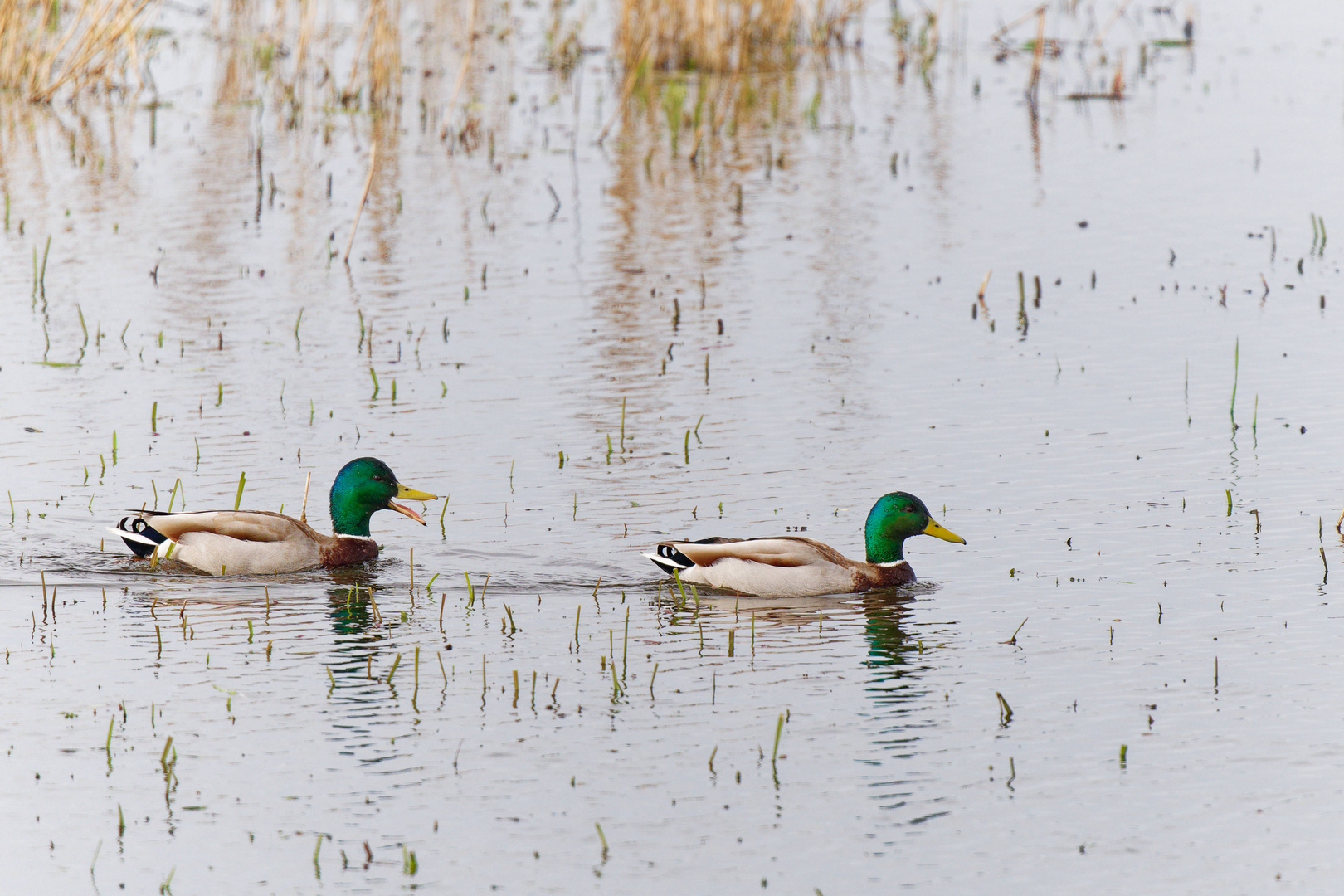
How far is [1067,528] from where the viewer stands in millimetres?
10773

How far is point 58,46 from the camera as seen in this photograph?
2325cm

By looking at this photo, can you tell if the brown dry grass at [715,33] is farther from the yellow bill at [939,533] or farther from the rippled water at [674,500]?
the yellow bill at [939,533]

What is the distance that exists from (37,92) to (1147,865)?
66.3 feet

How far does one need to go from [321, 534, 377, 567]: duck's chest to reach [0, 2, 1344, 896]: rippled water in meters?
0.20

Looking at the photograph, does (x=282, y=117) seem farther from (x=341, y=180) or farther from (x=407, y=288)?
(x=407, y=288)

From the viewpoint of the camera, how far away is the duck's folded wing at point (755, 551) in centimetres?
974

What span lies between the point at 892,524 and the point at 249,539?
3392 millimetres

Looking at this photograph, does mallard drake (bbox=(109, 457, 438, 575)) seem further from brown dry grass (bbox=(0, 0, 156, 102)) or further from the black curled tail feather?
brown dry grass (bbox=(0, 0, 156, 102))

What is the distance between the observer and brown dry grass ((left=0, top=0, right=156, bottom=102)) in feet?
70.7

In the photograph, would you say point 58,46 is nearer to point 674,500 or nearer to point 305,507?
point 305,507

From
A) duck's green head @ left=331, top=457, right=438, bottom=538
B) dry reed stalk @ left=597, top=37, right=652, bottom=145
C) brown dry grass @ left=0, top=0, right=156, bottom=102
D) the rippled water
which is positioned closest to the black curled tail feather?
the rippled water

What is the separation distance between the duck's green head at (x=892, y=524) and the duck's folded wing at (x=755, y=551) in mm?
486

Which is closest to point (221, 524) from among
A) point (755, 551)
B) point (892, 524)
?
point (755, 551)

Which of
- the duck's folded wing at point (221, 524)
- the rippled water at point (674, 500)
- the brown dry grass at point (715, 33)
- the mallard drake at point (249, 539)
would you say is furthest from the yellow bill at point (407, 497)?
the brown dry grass at point (715, 33)
